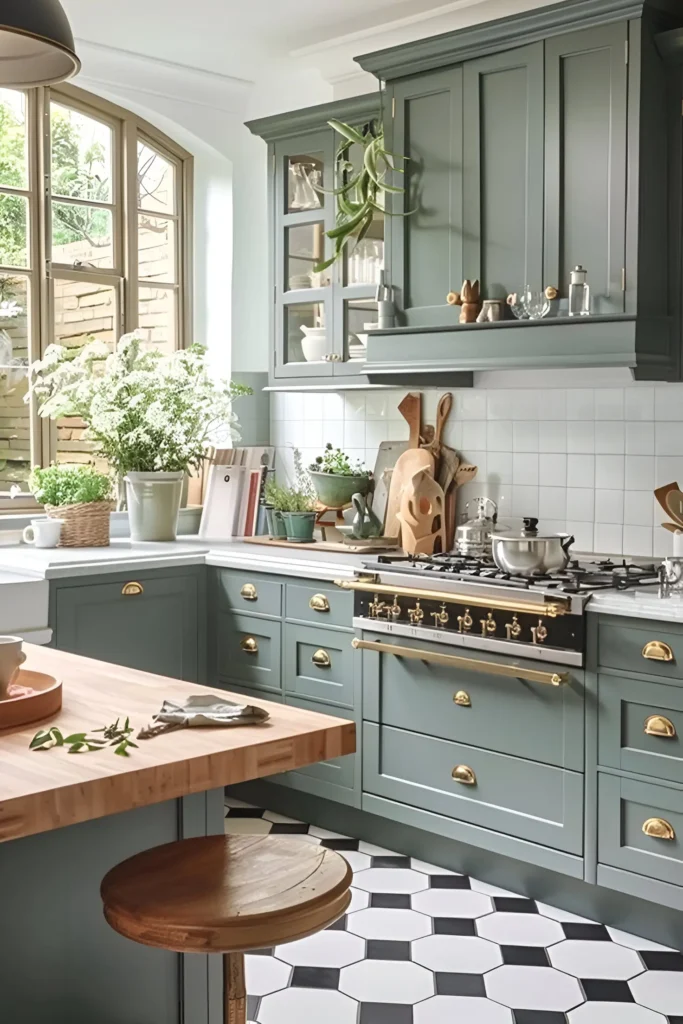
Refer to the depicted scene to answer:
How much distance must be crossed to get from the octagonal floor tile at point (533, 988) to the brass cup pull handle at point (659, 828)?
1.53 ft

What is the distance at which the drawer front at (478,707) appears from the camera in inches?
143

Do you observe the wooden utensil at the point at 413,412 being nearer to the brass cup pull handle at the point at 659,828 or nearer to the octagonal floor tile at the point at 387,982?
the brass cup pull handle at the point at 659,828

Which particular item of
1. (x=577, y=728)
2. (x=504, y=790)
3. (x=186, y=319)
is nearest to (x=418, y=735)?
(x=504, y=790)

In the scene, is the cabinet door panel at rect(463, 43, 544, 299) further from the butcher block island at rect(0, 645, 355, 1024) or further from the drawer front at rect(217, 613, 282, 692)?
the butcher block island at rect(0, 645, 355, 1024)

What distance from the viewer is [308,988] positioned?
322cm

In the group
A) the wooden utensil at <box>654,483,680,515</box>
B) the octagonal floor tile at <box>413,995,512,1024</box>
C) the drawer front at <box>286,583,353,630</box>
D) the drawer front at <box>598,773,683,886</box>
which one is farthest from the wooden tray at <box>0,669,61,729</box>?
the wooden utensil at <box>654,483,680,515</box>

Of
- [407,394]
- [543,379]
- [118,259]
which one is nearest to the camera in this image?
[543,379]

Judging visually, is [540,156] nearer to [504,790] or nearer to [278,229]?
[278,229]

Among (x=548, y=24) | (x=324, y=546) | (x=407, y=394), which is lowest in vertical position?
(x=324, y=546)

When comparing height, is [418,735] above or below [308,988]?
above

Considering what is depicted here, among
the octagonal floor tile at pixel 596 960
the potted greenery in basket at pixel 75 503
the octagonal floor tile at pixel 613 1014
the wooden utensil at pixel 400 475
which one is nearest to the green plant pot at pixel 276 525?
the wooden utensil at pixel 400 475

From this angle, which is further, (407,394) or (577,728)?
(407,394)

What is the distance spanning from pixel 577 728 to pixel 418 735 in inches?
26.2

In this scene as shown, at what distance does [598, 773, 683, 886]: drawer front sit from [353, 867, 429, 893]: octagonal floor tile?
68 cm
